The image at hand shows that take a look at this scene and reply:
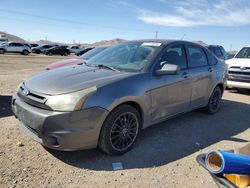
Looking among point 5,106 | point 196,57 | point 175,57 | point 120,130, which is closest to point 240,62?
point 196,57

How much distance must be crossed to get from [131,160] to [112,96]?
39.3 inches

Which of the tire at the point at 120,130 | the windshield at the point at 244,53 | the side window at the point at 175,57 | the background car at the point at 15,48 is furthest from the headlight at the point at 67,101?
the background car at the point at 15,48

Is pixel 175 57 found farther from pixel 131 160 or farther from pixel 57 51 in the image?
pixel 57 51

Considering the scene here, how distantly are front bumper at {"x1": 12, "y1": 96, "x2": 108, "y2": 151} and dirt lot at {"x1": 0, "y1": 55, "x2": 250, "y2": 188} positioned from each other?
363mm

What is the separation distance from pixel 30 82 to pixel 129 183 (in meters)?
2.14

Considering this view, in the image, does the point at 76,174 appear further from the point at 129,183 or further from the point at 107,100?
the point at 107,100

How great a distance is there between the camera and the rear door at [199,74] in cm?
560

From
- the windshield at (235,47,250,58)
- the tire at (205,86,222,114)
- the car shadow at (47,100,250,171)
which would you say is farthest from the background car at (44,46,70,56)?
the tire at (205,86,222,114)

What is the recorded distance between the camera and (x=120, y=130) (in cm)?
415

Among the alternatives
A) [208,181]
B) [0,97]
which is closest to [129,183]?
[208,181]

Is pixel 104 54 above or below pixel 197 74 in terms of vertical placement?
above

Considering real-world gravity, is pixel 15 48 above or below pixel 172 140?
below

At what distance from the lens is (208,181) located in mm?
3680

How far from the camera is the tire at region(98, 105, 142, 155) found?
393 centimetres
